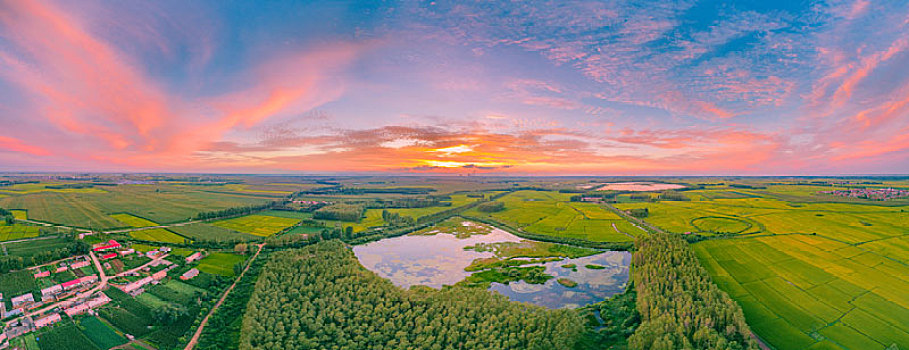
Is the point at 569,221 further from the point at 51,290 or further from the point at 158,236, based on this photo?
the point at 158,236

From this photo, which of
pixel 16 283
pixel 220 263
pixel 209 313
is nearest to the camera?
pixel 209 313

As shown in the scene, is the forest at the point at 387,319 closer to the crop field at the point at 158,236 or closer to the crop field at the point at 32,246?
the crop field at the point at 158,236

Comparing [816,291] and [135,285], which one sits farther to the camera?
[135,285]

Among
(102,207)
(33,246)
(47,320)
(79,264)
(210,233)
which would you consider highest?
(102,207)

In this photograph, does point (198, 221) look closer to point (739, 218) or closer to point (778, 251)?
point (778, 251)

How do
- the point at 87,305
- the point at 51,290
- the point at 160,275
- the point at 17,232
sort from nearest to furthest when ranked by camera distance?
the point at 87,305, the point at 51,290, the point at 160,275, the point at 17,232

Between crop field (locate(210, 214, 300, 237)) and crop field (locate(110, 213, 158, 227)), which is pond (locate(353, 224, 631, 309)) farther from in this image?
crop field (locate(110, 213, 158, 227))

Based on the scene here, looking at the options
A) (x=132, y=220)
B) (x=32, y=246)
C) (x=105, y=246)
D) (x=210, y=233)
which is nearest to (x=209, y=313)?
(x=105, y=246)

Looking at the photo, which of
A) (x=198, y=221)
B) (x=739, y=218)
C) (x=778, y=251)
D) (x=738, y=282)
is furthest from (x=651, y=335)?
(x=198, y=221)
